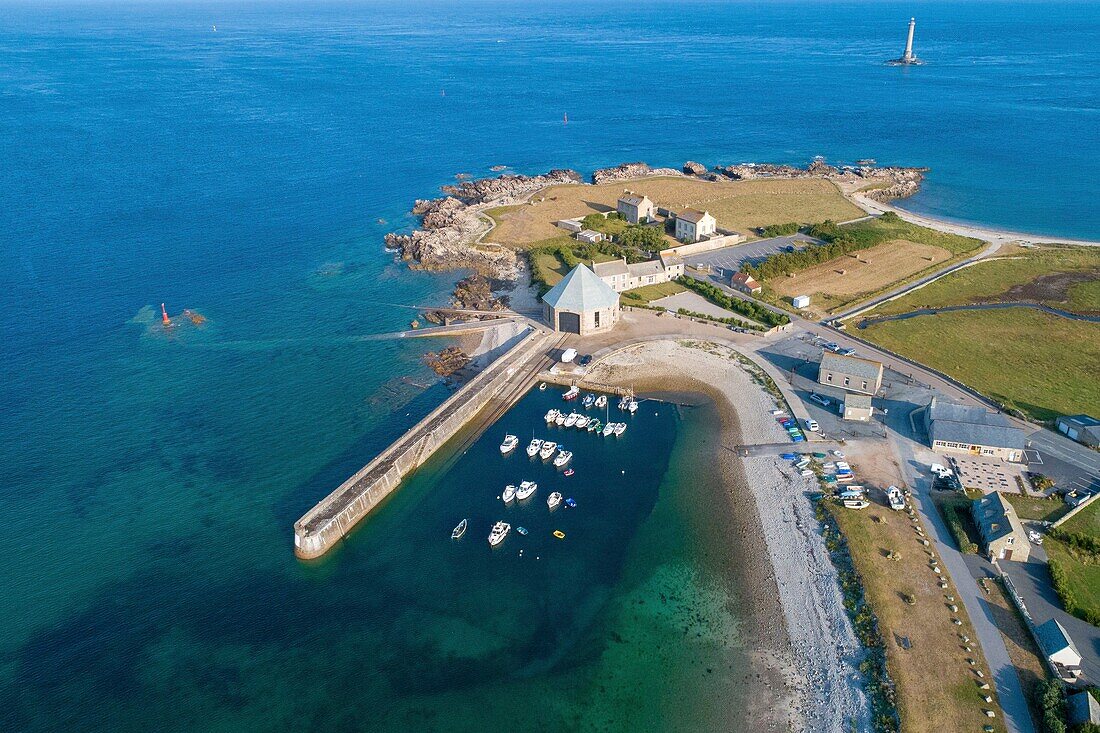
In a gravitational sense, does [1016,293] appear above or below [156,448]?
above

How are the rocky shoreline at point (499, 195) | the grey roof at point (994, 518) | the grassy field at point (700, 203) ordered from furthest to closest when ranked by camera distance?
the grassy field at point (700, 203) < the rocky shoreline at point (499, 195) < the grey roof at point (994, 518)

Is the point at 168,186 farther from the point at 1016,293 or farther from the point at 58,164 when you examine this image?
the point at 1016,293

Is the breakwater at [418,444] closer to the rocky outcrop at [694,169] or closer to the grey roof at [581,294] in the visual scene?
the grey roof at [581,294]

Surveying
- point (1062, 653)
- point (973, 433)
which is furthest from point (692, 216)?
point (1062, 653)

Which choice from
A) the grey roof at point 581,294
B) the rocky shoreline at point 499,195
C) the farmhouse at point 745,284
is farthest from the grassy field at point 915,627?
the rocky shoreline at point 499,195

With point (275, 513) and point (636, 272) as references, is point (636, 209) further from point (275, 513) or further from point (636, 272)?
point (275, 513)

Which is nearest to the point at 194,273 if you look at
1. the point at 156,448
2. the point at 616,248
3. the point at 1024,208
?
the point at 156,448

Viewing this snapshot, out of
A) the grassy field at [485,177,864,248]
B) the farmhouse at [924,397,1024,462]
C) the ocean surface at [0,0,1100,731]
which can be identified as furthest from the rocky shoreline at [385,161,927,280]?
the farmhouse at [924,397,1024,462]
